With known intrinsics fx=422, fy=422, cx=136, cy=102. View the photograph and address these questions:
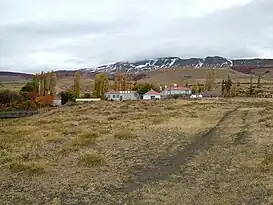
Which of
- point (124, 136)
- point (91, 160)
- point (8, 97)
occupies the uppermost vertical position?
point (8, 97)

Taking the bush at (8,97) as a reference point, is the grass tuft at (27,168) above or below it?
below

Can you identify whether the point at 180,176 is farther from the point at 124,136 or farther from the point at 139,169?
the point at 124,136

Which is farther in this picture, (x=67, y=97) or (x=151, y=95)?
(x=151, y=95)

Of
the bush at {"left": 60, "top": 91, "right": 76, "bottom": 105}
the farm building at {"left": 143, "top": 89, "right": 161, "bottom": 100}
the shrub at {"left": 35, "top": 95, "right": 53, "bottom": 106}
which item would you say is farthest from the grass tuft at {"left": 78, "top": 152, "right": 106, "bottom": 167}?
the farm building at {"left": 143, "top": 89, "right": 161, "bottom": 100}

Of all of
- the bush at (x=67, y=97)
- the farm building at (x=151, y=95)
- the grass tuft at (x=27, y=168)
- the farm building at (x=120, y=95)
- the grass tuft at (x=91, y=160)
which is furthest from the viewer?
the farm building at (x=151, y=95)

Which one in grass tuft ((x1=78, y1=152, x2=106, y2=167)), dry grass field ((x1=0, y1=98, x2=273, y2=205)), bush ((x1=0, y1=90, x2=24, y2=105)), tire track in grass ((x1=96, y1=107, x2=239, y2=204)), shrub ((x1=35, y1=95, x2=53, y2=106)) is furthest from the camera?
shrub ((x1=35, y1=95, x2=53, y2=106))

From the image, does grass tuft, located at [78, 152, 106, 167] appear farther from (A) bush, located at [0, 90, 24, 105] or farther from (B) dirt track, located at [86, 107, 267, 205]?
(A) bush, located at [0, 90, 24, 105]

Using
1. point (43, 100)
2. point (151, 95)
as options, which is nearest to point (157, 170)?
point (43, 100)

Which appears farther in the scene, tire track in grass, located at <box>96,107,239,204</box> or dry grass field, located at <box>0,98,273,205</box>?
tire track in grass, located at <box>96,107,239,204</box>

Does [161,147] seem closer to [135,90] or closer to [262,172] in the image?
[262,172]

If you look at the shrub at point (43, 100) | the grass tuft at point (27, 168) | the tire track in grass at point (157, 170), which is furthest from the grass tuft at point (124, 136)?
the shrub at point (43, 100)

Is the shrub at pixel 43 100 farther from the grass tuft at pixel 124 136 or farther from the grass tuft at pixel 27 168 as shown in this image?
the grass tuft at pixel 27 168

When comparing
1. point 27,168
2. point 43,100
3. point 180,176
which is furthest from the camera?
point 43,100

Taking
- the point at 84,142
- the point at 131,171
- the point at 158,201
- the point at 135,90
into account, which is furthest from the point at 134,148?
the point at 135,90
